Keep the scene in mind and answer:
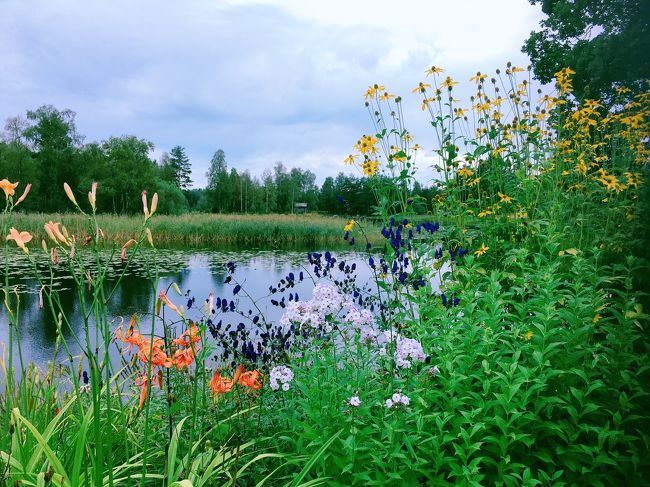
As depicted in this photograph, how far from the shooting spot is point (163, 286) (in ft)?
33.4

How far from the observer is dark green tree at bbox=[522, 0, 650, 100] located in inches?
72.8

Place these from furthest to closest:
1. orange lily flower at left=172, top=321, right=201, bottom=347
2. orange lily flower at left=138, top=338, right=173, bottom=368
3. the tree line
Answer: the tree line < orange lily flower at left=138, top=338, right=173, bottom=368 < orange lily flower at left=172, top=321, right=201, bottom=347

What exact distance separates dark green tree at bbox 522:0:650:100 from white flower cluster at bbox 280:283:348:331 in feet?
4.83

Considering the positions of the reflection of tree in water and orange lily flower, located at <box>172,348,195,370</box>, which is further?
the reflection of tree in water

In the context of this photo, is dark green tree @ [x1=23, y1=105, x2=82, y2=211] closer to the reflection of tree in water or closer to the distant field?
the distant field

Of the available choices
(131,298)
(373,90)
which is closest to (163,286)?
(131,298)

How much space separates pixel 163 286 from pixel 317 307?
330 inches

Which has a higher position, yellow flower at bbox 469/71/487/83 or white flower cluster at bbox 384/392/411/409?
yellow flower at bbox 469/71/487/83

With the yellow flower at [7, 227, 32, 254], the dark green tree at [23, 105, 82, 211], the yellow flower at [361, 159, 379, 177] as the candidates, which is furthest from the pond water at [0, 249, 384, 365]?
the dark green tree at [23, 105, 82, 211]

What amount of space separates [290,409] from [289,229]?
680 inches

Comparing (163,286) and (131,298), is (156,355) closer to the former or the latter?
(131,298)

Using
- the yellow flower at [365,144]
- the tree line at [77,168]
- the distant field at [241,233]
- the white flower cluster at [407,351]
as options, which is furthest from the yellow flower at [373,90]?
the tree line at [77,168]

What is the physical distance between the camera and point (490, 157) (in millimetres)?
4938

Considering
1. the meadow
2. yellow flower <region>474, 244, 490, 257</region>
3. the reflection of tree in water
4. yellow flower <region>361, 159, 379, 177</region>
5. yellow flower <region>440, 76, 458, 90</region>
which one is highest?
yellow flower <region>440, 76, 458, 90</region>
